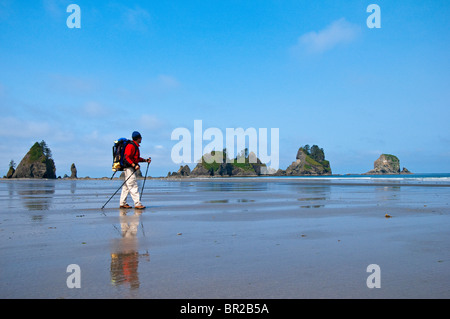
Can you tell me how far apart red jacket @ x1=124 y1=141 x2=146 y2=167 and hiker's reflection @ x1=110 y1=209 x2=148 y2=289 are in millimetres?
4881

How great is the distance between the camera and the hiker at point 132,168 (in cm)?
1168

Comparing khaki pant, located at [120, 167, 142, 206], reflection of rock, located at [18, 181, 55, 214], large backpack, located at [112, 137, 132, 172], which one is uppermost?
large backpack, located at [112, 137, 132, 172]

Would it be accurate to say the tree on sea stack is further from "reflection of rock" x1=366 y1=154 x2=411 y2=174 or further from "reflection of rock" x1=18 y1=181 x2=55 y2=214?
"reflection of rock" x1=366 y1=154 x2=411 y2=174

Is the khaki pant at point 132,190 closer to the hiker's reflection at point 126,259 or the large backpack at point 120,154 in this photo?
the large backpack at point 120,154

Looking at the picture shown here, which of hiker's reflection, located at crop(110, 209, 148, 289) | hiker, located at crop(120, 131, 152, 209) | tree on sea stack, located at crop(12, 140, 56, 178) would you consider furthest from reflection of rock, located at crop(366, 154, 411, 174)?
hiker's reflection, located at crop(110, 209, 148, 289)

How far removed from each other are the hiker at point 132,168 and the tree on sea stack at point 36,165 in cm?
13556

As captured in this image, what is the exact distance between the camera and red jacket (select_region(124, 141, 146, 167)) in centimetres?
1208

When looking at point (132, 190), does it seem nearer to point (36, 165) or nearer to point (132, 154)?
point (132, 154)

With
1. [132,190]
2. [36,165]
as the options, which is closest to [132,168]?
[132,190]

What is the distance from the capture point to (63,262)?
445 centimetres
